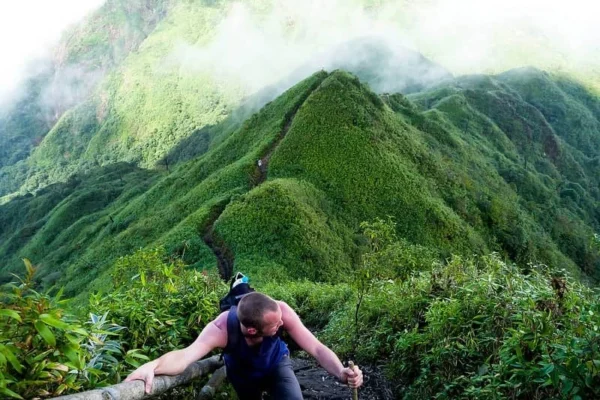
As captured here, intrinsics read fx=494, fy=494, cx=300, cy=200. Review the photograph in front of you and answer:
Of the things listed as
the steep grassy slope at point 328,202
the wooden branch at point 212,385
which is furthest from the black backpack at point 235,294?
the steep grassy slope at point 328,202

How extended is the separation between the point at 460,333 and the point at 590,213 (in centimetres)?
10226

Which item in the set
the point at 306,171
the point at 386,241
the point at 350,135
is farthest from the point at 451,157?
the point at 386,241

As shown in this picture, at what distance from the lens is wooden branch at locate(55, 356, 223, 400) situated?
333cm

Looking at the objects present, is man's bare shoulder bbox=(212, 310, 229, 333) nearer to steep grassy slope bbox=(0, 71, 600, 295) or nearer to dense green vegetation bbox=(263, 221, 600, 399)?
dense green vegetation bbox=(263, 221, 600, 399)

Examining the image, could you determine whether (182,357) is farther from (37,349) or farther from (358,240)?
(358,240)

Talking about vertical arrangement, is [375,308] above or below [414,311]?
below

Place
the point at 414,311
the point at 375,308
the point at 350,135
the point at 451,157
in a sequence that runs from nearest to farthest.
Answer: the point at 414,311, the point at 375,308, the point at 350,135, the point at 451,157

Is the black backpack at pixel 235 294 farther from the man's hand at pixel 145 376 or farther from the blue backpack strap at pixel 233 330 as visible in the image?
the man's hand at pixel 145 376

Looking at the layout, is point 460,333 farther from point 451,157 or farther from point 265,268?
point 451,157

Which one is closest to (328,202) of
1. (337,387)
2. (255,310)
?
(337,387)

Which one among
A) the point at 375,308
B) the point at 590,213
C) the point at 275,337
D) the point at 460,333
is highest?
the point at 275,337

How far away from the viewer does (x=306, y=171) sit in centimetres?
4959

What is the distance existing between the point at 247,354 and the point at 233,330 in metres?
0.28

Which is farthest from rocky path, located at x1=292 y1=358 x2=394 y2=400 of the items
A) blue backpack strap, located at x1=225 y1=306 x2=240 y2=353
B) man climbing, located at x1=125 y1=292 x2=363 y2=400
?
blue backpack strap, located at x1=225 y1=306 x2=240 y2=353
